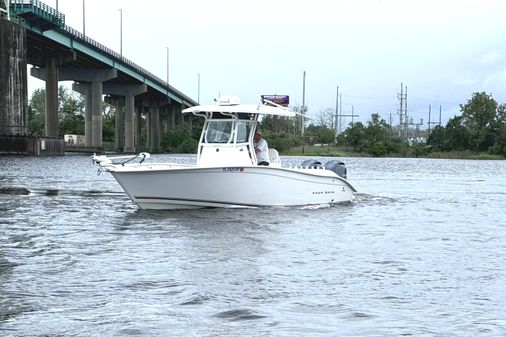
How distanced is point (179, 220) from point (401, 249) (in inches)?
234

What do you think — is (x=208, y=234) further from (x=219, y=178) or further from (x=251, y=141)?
(x=251, y=141)

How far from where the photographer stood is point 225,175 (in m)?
19.0

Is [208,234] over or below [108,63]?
below

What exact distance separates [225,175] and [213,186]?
1.59 ft

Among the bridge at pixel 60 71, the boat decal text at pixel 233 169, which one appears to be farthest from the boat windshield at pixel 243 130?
the bridge at pixel 60 71

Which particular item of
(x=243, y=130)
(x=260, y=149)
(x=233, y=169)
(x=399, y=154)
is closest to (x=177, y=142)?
(x=399, y=154)

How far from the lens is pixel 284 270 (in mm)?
11227

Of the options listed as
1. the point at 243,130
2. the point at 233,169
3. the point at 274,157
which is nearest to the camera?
the point at 233,169

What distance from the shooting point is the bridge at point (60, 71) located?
69.9 m

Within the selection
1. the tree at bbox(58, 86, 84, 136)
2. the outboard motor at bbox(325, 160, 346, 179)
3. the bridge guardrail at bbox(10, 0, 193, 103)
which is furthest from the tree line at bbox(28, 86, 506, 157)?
the outboard motor at bbox(325, 160, 346, 179)

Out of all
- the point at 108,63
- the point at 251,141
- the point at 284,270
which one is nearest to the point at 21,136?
the point at 108,63

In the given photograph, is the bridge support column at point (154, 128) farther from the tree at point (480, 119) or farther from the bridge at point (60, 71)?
the tree at point (480, 119)

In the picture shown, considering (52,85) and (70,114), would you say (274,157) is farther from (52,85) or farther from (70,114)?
(70,114)

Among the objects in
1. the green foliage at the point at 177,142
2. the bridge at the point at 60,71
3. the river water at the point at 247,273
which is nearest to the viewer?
the river water at the point at 247,273
